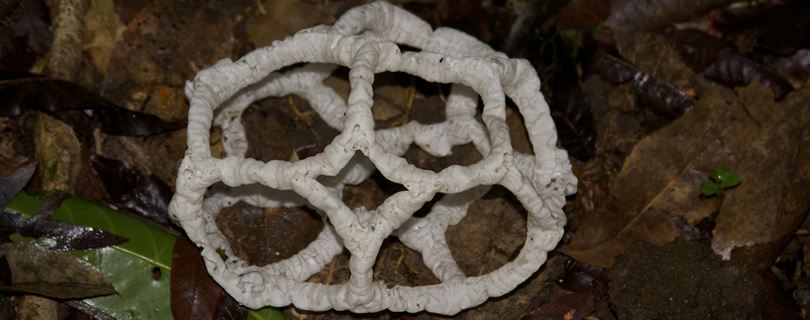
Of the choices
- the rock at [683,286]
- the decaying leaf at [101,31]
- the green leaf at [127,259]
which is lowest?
the rock at [683,286]

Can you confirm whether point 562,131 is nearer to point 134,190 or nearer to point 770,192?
point 770,192

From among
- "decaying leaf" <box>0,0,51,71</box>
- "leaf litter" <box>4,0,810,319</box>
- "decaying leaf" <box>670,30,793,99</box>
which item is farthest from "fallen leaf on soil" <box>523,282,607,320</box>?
"decaying leaf" <box>0,0,51,71</box>

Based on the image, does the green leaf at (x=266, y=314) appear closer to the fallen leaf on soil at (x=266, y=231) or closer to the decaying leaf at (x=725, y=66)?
the fallen leaf on soil at (x=266, y=231)

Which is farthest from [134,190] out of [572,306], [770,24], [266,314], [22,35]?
[770,24]

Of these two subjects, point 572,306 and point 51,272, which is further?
point 572,306

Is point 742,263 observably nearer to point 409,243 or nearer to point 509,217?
point 509,217

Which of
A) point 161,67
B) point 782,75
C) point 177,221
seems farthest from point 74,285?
point 782,75

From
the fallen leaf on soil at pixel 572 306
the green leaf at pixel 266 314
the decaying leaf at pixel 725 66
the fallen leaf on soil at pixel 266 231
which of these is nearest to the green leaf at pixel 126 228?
the fallen leaf on soil at pixel 266 231

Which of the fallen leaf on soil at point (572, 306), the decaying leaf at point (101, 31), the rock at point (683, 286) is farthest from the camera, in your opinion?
the decaying leaf at point (101, 31)
